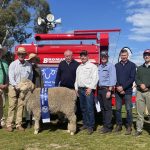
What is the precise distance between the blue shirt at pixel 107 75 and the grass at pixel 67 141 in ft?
4.44

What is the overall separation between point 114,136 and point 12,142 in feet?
8.47

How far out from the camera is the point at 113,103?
10.1m

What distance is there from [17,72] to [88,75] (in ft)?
6.22

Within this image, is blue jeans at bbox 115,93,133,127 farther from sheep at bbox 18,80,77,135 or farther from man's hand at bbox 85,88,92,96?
sheep at bbox 18,80,77,135

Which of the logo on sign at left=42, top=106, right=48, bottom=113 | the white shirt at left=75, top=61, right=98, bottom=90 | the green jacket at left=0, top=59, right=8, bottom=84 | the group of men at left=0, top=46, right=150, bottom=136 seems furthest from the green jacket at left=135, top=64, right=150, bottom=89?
the green jacket at left=0, top=59, right=8, bottom=84

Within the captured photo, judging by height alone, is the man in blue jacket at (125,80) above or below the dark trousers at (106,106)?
above

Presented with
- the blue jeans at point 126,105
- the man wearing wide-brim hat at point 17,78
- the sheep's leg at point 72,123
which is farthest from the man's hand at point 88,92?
the man wearing wide-brim hat at point 17,78

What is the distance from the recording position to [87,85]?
955 centimetres

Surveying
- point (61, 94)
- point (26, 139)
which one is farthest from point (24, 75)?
point (26, 139)

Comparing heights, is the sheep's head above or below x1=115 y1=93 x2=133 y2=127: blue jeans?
above

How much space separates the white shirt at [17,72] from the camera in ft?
32.1

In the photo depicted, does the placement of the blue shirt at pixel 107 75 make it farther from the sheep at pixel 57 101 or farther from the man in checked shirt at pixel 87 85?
the sheep at pixel 57 101

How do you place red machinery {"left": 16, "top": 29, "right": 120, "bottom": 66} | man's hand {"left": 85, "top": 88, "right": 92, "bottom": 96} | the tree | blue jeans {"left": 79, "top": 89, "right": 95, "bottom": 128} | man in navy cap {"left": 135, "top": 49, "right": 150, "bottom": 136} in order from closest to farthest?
man in navy cap {"left": 135, "top": 49, "right": 150, "bottom": 136}, man's hand {"left": 85, "top": 88, "right": 92, "bottom": 96}, blue jeans {"left": 79, "top": 89, "right": 95, "bottom": 128}, red machinery {"left": 16, "top": 29, "right": 120, "bottom": 66}, the tree

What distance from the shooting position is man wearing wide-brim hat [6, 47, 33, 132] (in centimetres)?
980
